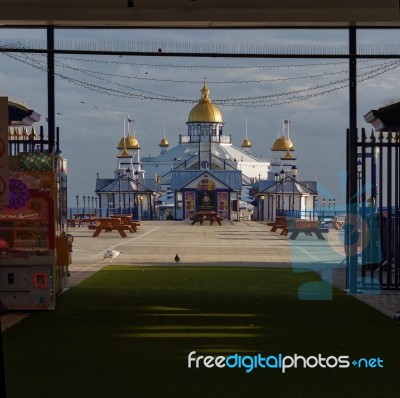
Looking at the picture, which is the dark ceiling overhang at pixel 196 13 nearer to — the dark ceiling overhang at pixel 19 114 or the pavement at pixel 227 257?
the dark ceiling overhang at pixel 19 114

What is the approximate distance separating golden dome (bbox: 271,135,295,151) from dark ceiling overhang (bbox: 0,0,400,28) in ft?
303

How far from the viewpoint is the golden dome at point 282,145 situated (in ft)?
361

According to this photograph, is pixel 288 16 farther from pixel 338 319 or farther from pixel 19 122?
pixel 338 319

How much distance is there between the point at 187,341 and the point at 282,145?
10040 cm

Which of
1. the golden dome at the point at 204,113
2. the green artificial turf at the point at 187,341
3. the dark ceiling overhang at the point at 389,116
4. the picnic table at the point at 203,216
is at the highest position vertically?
the golden dome at the point at 204,113

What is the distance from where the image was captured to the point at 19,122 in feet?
51.3

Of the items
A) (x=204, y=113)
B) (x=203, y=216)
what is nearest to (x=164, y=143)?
(x=204, y=113)

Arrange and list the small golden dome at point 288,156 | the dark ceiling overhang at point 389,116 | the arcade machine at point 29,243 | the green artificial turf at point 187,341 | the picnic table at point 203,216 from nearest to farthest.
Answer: the green artificial turf at point 187,341, the arcade machine at point 29,243, the dark ceiling overhang at point 389,116, the picnic table at point 203,216, the small golden dome at point 288,156

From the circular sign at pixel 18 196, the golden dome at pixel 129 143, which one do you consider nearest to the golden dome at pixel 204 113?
the golden dome at pixel 129 143

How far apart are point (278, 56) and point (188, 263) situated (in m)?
7.90

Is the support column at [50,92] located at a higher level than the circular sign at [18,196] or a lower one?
higher

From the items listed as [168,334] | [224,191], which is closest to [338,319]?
[168,334]

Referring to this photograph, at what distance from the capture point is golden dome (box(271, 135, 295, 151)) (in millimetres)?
110125

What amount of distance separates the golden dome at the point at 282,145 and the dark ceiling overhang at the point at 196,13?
92451 millimetres
